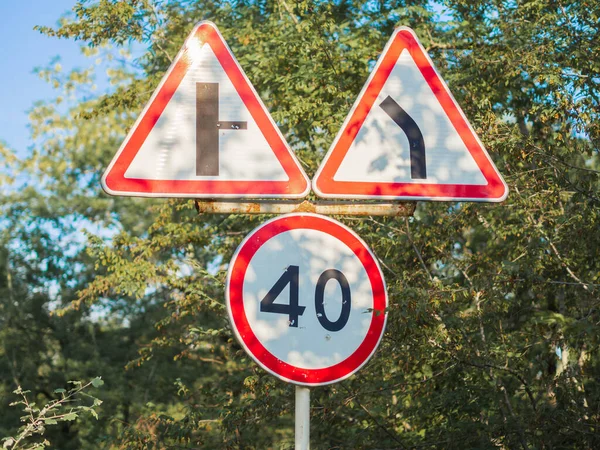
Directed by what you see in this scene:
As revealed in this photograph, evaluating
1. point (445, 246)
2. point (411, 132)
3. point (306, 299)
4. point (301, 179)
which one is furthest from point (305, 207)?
point (445, 246)

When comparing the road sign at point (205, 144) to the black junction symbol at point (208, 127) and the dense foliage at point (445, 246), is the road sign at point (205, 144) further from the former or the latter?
the dense foliage at point (445, 246)

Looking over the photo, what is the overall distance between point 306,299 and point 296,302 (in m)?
0.03

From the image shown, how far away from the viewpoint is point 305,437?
1.93 metres

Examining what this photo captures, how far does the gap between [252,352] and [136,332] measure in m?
20.9

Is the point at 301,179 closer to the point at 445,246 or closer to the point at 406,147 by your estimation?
the point at 406,147

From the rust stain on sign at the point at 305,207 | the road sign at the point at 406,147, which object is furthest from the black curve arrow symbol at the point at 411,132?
the rust stain on sign at the point at 305,207

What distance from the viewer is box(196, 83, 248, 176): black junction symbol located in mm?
2121

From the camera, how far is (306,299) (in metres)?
2.01

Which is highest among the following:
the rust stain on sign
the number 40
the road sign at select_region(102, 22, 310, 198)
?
the road sign at select_region(102, 22, 310, 198)

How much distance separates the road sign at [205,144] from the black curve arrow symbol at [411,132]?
316mm

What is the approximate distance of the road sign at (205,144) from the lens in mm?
2117

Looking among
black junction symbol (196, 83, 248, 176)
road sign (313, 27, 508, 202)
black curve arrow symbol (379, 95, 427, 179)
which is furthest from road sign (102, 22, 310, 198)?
black curve arrow symbol (379, 95, 427, 179)

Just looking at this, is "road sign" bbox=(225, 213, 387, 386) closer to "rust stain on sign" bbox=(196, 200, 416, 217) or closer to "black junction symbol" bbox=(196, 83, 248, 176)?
"rust stain on sign" bbox=(196, 200, 416, 217)

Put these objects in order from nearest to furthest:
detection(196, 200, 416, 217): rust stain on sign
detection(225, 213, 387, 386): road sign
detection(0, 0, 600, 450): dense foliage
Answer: detection(225, 213, 387, 386): road sign → detection(196, 200, 416, 217): rust stain on sign → detection(0, 0, 600, 450): dense foliage
